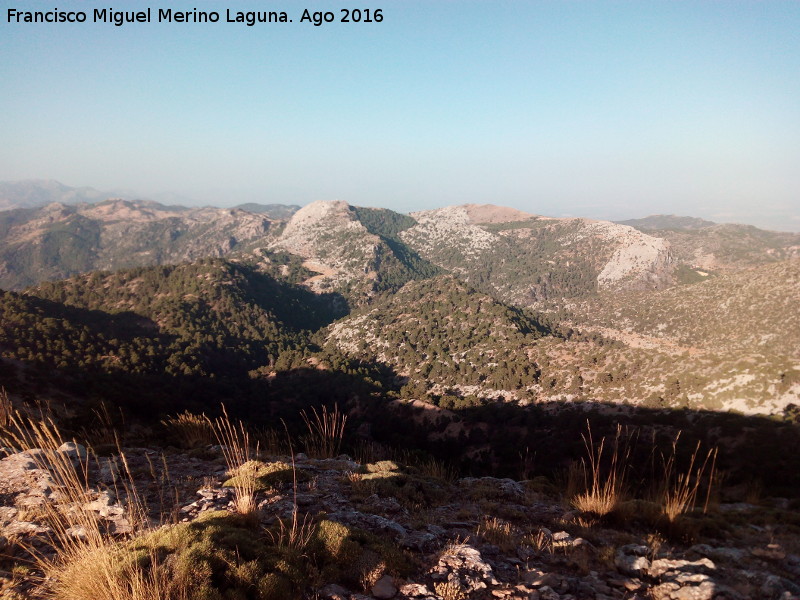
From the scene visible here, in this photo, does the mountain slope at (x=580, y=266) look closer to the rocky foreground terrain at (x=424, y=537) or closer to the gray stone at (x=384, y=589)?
the rocky foreground terrain at (x=424, y=537)

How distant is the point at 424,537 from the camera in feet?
23.8

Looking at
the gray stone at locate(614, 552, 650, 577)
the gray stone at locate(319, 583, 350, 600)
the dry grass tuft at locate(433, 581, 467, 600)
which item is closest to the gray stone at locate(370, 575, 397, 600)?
the gray stone at locate(319, 583, 350, 600)

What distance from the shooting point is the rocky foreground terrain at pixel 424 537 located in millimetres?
5512

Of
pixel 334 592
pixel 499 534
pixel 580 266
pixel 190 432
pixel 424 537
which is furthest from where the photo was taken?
pixel 580 266

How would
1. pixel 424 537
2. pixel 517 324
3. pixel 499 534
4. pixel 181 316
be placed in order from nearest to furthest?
pixel 424 537 → pixel 499 534 → pixel 517 324 → pixel 181 316

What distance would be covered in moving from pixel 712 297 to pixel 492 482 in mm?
118432

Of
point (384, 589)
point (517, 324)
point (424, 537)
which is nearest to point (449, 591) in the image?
point (384, 589)

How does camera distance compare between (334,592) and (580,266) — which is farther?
(580,266)

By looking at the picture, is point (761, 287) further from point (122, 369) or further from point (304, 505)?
point (122, 369)

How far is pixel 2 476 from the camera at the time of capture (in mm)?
8695

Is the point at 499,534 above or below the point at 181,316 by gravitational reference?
above

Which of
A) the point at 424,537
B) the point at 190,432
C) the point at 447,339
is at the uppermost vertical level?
the point at 424,537

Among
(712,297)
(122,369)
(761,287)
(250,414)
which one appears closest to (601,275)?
(712,297)

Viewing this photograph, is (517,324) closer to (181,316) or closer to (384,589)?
(181,316)
